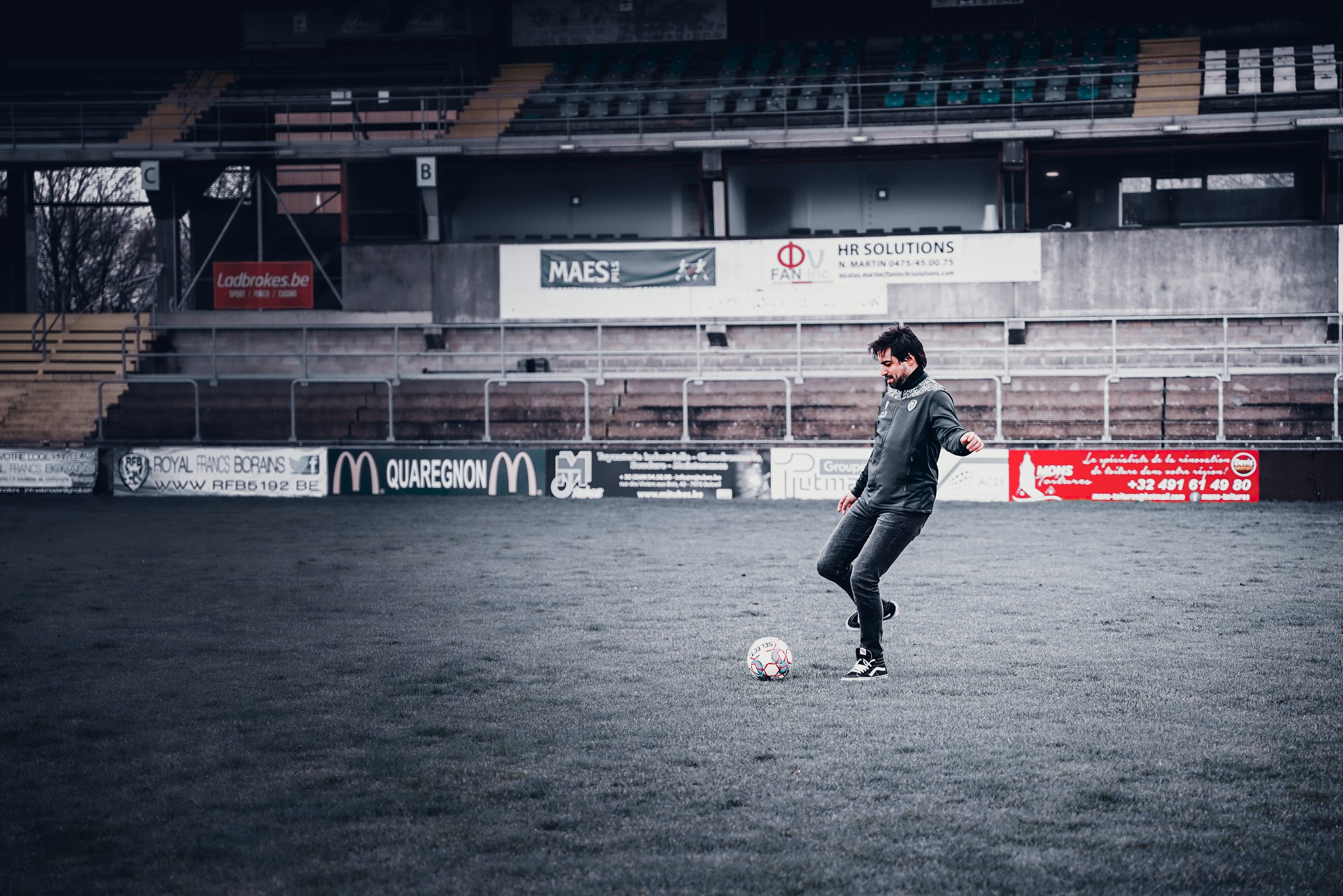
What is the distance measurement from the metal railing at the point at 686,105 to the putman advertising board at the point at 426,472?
10.4 meters

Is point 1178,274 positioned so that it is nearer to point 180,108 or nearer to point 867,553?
point 867,553

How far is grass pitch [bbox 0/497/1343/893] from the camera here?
4641 millimetres

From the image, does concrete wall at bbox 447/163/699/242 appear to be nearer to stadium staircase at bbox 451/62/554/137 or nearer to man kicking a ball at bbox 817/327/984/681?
stadium staircase at bbox 451/62/554/137

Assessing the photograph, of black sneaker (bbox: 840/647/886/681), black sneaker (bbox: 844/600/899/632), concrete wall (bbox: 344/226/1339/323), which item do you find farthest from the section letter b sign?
black sneaker (bbox: 840/647/886/681)

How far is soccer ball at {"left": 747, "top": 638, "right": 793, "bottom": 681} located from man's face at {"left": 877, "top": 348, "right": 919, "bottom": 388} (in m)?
1.81

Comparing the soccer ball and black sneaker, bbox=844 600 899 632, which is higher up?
black sneaker, bbox=844 600 899 632

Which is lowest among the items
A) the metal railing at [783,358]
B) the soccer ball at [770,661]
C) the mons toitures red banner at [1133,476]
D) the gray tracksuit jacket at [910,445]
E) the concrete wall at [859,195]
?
the soccer ball at [770,661]

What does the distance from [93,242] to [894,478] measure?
44297mm

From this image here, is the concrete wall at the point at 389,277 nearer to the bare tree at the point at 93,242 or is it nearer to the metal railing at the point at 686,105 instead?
the metal railing at the point at 686,105

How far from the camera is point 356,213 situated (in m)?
29.7

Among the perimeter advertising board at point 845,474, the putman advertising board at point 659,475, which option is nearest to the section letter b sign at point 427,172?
the putman advertising board at point 659,475

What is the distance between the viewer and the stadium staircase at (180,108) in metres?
29.9

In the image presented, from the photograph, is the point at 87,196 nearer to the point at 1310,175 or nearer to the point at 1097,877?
the point at 1310,175

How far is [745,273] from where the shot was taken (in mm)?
27312
